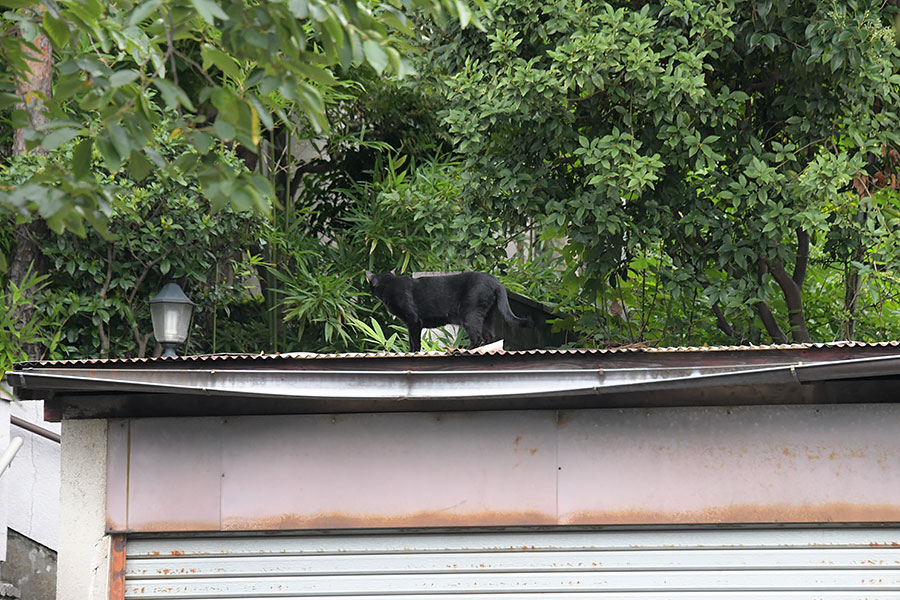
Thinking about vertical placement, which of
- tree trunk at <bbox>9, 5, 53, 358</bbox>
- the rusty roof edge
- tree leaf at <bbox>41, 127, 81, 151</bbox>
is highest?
tree trunk at <bbox>9, 5, 53, 358</bbox>

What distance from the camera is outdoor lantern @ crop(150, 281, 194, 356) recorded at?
9.07 metres

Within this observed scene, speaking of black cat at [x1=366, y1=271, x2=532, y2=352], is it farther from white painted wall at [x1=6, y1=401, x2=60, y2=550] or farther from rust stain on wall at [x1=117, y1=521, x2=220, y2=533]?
white painted wall at [x1=6, y1=401, x2=60, y2=550]

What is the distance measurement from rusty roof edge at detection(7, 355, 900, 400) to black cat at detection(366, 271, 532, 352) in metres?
1.50

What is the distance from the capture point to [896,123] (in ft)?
30.8

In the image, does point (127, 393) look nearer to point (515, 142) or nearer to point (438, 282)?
point (438, 282)

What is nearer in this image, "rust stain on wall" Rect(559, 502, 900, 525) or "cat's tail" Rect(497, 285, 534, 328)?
"rust stain on wall" Rect(559, 502, 900, 525)

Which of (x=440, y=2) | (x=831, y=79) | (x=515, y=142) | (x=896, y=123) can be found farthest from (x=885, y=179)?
(x=440, y=2)

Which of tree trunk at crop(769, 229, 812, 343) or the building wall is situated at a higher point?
tree trunk at crop(769, 229, 812, 343)

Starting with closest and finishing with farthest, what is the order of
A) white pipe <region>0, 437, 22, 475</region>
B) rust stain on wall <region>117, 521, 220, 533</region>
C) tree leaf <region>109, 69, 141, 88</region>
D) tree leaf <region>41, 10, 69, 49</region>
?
tree leaf <region>109, 69, 141, 88</region> → tree leaf <region>41, 10, 69, 49</region> → rust stain on wall <region>117, 521, 220, 533</region> → white pipe <region>0, 437, 22, 475</region>

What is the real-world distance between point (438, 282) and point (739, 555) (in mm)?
2540

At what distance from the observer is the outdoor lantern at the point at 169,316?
357 inches

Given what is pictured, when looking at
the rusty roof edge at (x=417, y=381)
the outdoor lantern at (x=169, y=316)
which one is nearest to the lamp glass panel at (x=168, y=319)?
the outdoor lantern at (x=169, y=316)

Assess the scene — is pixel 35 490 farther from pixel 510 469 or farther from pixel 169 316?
pixel 510 469

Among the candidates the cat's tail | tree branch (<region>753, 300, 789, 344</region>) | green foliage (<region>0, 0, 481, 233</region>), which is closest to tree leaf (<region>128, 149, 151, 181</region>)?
green foliage (<region>0, 0, 481, 233</region>)
